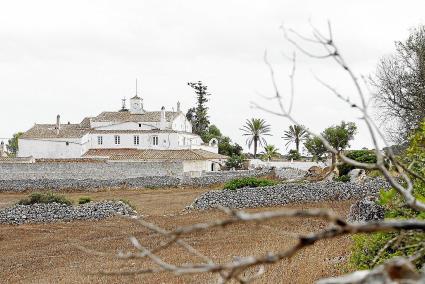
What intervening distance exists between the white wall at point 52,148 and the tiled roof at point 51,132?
0.51 metres

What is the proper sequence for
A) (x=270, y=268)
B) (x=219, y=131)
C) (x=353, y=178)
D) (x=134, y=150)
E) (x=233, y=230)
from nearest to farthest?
(x=270, y=268) → (x=233, y=230) → (x=353, y=178) → (x=134, y=150) → (x=219, y=131)

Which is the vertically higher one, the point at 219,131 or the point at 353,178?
the point at 219,131

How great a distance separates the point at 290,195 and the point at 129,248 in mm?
16214

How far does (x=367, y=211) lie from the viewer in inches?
632

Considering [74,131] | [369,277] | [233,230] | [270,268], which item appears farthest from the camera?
[74,131]

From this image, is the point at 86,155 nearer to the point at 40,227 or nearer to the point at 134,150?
the point at 134,150

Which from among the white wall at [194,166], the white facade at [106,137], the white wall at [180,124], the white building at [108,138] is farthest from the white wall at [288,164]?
the white wall at [180,124]

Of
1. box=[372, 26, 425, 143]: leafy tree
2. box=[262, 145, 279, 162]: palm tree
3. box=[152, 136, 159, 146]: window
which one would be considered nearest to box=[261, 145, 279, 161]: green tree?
box=[262, 145, 279, 162]: palm tree

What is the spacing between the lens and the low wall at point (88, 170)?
2311 inches

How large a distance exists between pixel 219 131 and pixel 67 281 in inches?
3861

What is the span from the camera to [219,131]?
11075 cm

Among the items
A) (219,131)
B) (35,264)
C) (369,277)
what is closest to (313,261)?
(35,264)

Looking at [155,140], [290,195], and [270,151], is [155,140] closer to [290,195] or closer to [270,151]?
[270,151]

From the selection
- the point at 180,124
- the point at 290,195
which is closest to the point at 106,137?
the point at 180,124
